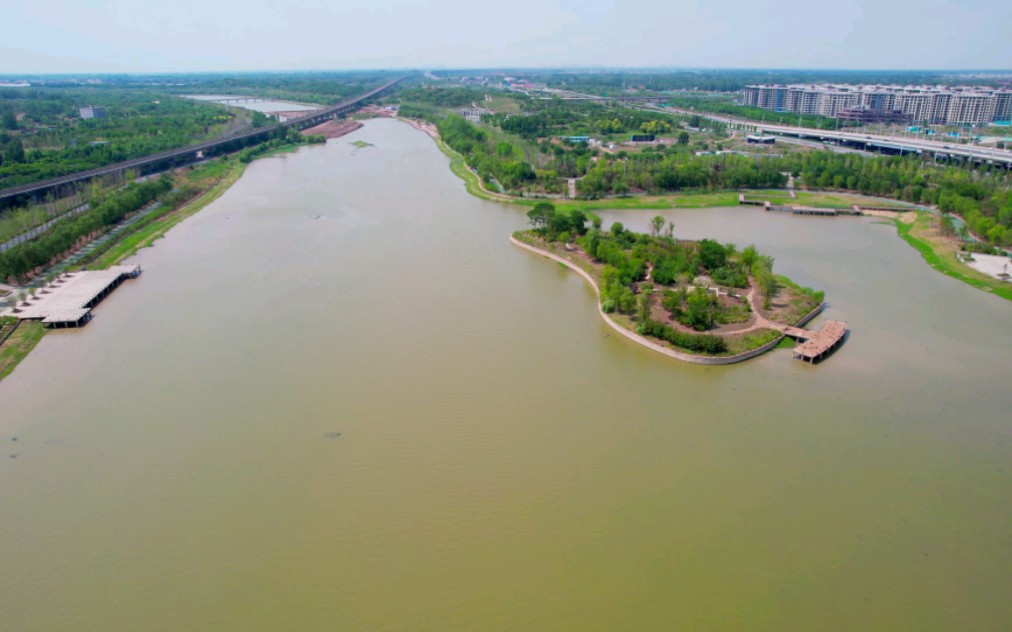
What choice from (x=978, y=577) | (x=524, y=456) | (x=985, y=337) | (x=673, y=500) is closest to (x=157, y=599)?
(x=524, y=456)

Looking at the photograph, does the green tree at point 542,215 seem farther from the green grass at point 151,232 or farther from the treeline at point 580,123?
the treeline at point 580,123

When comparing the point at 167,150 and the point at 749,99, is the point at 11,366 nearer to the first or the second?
the point at 167,150

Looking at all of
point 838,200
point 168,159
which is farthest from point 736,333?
point 168,159

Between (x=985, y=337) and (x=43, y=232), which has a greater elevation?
(x=43, y=232)

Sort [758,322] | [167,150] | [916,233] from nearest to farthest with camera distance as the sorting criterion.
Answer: [758,322], [916,233], [167,150]

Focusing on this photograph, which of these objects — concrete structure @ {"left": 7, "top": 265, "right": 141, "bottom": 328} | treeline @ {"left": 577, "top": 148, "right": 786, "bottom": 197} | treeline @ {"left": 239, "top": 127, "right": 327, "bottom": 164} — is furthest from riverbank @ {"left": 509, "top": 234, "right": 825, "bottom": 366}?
treeline @ {"left": 239, "top": 127, "right": 327, "bottom": 164}

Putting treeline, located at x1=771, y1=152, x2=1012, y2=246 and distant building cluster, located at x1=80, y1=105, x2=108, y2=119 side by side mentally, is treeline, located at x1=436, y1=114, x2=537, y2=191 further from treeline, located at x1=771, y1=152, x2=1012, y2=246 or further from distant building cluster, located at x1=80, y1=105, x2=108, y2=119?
distant building cluster, located at x1=80, y1=105, x2=108, y2=119
